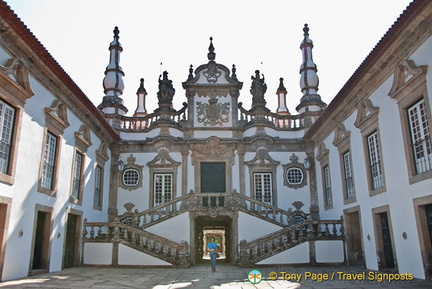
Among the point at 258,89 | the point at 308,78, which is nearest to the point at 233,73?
the point at 258,89

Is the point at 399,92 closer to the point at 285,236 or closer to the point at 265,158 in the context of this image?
the point at 285,236

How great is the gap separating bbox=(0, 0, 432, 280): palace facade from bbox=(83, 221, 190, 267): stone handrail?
0.04 metres

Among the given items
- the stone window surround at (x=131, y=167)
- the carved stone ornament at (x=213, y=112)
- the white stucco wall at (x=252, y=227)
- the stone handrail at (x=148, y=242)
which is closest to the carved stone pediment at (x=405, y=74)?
the white stucco wall at (x=252, y=227)

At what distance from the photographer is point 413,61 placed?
27.9ft

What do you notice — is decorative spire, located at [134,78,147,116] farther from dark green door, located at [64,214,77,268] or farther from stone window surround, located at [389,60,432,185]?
stone window surround, located at [389,60,432,185]

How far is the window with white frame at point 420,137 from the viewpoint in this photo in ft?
27.2

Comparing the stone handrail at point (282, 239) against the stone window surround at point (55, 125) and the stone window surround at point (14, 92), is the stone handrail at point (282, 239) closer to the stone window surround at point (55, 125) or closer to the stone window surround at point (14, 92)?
the stone window surround at point (55, 125)

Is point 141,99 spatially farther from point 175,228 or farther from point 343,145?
point 343,145

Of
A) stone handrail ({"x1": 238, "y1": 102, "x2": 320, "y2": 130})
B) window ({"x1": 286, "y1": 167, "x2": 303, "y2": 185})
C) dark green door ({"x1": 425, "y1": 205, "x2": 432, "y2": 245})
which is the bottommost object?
dark green door ({"x1": 425, "y1": 205, "x2": 432, "y2": 245})

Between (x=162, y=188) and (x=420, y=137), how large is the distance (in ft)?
34.7

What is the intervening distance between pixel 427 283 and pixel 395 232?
5.87 feet

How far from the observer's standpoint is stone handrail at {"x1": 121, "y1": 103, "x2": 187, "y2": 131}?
56.3 ft

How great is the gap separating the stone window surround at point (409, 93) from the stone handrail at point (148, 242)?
22.9 feet

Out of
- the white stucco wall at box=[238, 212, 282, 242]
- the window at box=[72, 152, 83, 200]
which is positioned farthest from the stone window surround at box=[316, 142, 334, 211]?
the window at box=[72, 152, 83, 200]
